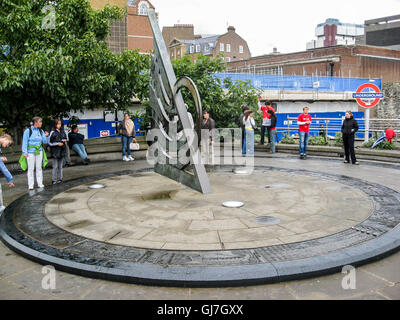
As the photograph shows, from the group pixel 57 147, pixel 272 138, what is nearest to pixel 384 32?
pixel 272 138

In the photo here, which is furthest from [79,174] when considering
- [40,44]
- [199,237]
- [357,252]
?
[357,252]

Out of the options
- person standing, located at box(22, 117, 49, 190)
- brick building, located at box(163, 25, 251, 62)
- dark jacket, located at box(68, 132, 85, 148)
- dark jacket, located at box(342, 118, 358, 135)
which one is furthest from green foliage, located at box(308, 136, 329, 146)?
brick building, located at box(163, 25, 251, 62)

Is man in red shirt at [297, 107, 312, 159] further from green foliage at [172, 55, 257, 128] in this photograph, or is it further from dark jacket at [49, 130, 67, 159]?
dark jacket at [49, 130, 67, 159]

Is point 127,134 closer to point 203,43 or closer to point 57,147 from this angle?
point 57,147

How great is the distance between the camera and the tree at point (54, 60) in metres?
9.38

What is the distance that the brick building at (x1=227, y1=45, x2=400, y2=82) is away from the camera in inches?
1672

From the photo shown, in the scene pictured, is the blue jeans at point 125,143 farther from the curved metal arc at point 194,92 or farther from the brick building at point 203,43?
the brick building at point 203,43

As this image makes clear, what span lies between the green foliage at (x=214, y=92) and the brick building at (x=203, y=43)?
148 ft

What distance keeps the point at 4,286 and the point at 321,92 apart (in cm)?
2780

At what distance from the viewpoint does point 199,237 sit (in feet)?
17.1

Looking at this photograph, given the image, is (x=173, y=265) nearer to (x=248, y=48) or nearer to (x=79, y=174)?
(x=79, y=174)

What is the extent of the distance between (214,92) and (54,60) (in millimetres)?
8029

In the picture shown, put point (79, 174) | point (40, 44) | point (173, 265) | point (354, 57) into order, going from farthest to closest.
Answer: point (354, 57) → point (79, 174) → point (40, 44) → point (173, 265)

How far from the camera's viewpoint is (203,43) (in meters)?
63.3
